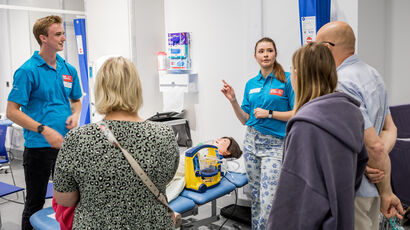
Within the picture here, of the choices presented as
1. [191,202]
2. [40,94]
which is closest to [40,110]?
[40,94]

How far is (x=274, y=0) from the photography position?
3191mm

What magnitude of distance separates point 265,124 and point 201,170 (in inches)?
23.2

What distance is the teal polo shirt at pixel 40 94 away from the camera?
7.31 feet

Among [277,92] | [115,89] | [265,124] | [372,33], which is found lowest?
[265,124]

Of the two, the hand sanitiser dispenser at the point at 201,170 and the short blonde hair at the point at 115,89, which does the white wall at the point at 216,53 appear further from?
the short blonde hair at the point at 115,89

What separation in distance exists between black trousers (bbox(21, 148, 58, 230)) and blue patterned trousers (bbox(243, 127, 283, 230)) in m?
1.42

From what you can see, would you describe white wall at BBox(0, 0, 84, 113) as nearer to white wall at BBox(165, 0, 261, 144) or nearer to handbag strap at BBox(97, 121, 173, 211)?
white wall at BBox(165, 0, 261, 144)

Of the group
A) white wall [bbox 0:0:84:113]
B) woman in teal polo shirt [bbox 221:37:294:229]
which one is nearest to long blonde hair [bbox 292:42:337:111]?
woman in teal polo shirt [bbox 221:37:294:229]

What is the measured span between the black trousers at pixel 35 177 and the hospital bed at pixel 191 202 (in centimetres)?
15

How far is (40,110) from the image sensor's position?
7.64 feet

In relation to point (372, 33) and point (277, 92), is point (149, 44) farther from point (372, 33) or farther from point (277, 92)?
point (372, 33)

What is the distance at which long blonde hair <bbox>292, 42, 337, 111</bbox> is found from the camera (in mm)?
1258

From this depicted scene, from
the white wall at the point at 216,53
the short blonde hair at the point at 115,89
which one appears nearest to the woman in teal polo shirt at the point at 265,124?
the white wall at the point at 216,53

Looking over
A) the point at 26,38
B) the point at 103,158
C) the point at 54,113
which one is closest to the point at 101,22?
the point at 26,38
